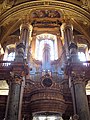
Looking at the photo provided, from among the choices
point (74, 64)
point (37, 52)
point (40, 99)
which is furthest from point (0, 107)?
point (37, 52)

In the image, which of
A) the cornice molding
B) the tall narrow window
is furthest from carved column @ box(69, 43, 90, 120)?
the cornice molding

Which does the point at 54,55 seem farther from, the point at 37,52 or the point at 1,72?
the point at 1,72

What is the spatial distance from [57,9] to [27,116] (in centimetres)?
978

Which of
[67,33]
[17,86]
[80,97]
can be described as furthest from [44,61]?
[80,97]

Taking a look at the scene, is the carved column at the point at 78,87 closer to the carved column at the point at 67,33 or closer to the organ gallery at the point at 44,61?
the organ gallery at the point at 44,61

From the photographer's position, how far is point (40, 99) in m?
10.4

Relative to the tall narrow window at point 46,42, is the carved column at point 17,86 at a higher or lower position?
lower

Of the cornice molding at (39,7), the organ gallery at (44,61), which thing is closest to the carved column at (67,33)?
the organ gallery at (44,61)

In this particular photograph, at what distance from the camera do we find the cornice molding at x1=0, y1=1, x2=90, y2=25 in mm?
15566

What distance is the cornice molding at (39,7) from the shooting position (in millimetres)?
15566

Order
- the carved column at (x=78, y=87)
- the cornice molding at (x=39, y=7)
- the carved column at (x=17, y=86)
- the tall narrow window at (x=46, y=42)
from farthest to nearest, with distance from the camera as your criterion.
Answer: the tall narrow window at (x=46, y=42)
the cornice molding at (x=39, y=7)
the carved column at (x=78, y=87)
the carved column at (x=17, y=86)

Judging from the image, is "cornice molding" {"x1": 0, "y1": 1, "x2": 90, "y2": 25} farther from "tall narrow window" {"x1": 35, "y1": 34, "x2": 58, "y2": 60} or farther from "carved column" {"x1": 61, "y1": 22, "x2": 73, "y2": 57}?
"tall narrow window" {"x1": 35, "y1": 34, "x2": 58, "y2": 60}

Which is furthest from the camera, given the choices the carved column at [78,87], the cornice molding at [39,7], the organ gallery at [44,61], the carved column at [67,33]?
the cornice molding at [39,7]

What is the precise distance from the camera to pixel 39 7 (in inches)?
649
